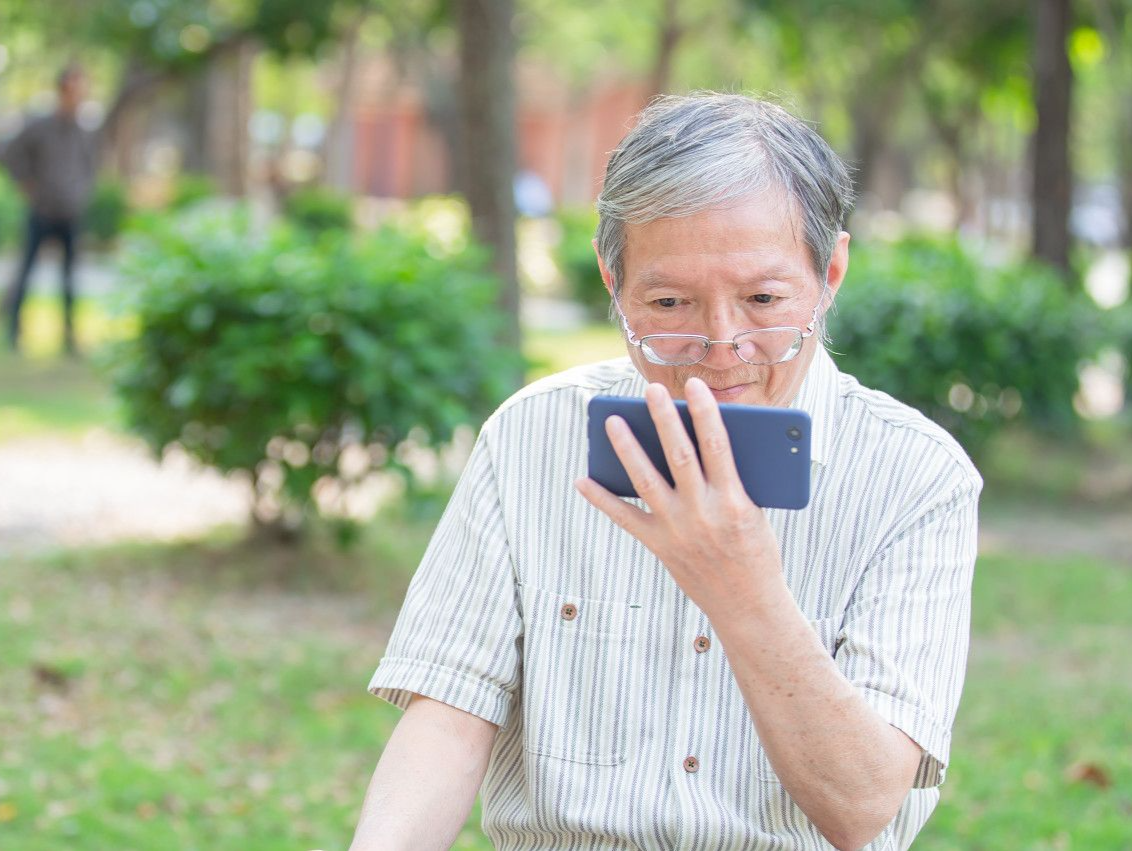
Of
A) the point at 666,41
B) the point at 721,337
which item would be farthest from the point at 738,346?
the point at 666,41

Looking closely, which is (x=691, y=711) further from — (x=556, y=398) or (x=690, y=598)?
(x=556, y=398)

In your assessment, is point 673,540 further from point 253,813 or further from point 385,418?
point 385,418

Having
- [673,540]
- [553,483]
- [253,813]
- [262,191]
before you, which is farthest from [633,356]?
[262,191]

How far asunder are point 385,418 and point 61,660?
1444mm

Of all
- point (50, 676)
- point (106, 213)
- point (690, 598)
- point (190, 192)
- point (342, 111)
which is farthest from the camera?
point (342, 111)

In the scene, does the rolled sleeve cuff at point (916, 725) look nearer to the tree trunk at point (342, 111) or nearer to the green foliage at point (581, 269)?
the green foliage at point (581, 269)

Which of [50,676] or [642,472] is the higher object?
A: [642,472]

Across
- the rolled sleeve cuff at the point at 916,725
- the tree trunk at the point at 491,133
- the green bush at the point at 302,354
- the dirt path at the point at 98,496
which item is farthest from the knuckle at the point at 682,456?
the tree trunk at the point at 491,133

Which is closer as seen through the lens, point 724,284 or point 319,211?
point 724,284

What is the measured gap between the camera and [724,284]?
1812mm

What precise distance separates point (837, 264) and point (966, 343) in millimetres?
6874

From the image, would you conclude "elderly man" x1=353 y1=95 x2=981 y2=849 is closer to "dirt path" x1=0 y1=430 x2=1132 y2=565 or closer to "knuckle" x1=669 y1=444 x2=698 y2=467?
"knuckle" x1=669 y1=444 x2=698 y2=467

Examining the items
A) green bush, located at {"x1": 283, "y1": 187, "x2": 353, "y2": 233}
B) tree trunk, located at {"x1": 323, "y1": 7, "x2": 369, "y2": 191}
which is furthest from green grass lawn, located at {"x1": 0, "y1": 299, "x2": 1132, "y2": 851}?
tree trunk, located at {"x1": 323, "y1": 7, "x2": 369, "y2": 191}

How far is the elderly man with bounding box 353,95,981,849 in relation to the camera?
1.80 meters
